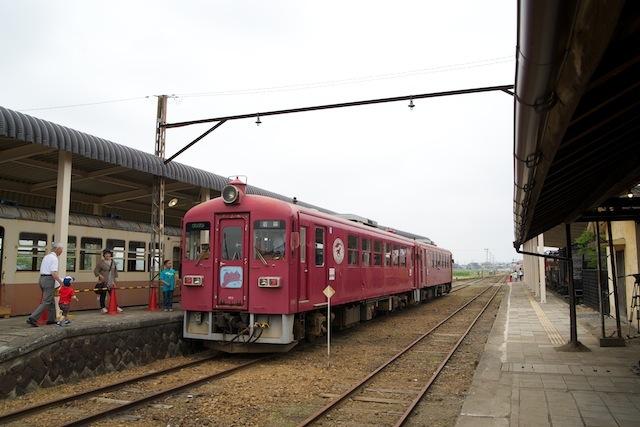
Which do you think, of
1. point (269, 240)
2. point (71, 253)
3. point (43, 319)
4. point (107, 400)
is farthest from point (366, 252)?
point (107, 400)

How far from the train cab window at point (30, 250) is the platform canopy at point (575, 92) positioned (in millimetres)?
10330

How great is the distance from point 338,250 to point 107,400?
6293mm

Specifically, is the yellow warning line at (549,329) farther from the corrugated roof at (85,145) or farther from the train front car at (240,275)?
the corrugated roof at (85,145)

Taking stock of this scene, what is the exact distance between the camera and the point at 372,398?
730 cm

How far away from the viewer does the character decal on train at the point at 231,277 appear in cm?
991

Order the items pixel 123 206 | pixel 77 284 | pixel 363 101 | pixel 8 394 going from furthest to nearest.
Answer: pixel 123 206
pixel 77 284
pixel 363 101
pixel 8 394

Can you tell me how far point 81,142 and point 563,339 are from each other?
37.7ft

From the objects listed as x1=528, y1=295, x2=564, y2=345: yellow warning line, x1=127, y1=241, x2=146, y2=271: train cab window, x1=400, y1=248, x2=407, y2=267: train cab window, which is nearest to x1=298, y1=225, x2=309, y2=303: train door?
x1=528, y1=295, x2=564, y2=345: yellow warning line

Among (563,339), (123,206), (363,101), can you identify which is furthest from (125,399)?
(123,206)

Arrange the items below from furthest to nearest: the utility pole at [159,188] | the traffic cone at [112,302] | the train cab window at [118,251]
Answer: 1. the train cab window at [118,251]
2. the utility pole at [159,188]
3. the traffic cone at [112,302]

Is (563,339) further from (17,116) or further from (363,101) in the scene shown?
(17,116)

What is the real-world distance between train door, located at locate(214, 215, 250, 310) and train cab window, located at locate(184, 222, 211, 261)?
1.06ft

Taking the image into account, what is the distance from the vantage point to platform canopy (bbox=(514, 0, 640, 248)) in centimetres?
230

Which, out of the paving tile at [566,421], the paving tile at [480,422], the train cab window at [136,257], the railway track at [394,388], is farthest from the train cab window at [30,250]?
the paving tile at [566,421]
